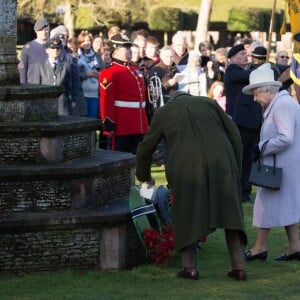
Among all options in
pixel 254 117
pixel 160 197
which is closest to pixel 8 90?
pixel 160 197

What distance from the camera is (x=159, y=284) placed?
9344 millimetres

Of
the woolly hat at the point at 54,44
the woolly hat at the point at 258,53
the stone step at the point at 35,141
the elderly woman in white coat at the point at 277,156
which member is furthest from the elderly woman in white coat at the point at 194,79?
the stone step at the point at 35,141

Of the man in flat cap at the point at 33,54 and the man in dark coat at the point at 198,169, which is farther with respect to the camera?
the man in flat cap at the point at 33,54

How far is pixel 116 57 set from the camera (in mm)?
13703

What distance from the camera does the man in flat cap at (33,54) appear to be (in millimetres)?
16453

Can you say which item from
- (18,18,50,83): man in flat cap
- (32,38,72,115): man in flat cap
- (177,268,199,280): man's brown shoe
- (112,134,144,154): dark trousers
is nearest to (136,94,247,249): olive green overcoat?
(177,268,199,280): man's brown shoe

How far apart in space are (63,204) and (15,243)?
0.55 m

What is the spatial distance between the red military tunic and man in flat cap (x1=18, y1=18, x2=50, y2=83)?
2.76 metres

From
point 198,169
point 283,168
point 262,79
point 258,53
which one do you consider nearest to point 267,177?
point 283,168

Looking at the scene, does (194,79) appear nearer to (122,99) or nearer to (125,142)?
(125,142)

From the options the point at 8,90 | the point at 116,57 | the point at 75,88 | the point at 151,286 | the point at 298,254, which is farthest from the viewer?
the point at 75,88

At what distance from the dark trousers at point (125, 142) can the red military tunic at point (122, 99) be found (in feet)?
0.32

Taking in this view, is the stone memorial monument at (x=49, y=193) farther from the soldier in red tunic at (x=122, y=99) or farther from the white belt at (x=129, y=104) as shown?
the white belt at (x=129, y=104)

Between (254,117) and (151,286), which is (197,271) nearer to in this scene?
(151,286)
